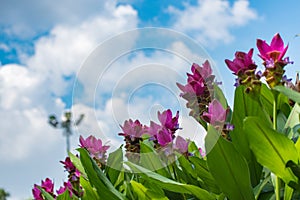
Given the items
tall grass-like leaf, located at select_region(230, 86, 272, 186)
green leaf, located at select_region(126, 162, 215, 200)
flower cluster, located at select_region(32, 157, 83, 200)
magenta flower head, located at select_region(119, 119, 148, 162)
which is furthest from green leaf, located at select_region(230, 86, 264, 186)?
flower cluster, located at select_region(32, 157, 83, 200)

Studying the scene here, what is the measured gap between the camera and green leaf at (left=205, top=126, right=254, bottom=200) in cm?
Result: 86

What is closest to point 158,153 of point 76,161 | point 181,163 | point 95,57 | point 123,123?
point 181,163

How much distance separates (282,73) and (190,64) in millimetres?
279

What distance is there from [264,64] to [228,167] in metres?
0.22

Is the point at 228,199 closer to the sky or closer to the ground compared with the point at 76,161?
closer to the ground

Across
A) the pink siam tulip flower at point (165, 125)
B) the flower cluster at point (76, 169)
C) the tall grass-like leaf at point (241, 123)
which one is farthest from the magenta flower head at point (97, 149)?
the tall grass-like leaf at point (241, 123)

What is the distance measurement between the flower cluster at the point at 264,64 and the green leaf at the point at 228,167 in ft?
0.39

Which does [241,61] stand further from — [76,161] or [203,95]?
[76,161]

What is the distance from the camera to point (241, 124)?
100 centimetres

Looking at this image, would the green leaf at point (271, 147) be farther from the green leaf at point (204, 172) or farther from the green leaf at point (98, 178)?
the green leaf at point (98, 178)

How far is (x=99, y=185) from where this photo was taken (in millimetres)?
1109

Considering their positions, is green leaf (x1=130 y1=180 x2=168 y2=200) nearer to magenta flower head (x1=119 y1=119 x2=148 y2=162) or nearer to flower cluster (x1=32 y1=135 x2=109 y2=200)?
magenta flower head (x1=119 y1=119 x2=148 y2=162)

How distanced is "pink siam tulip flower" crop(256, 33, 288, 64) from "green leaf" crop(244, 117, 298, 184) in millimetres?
165

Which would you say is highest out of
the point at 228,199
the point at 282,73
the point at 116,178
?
the point at 116,178
